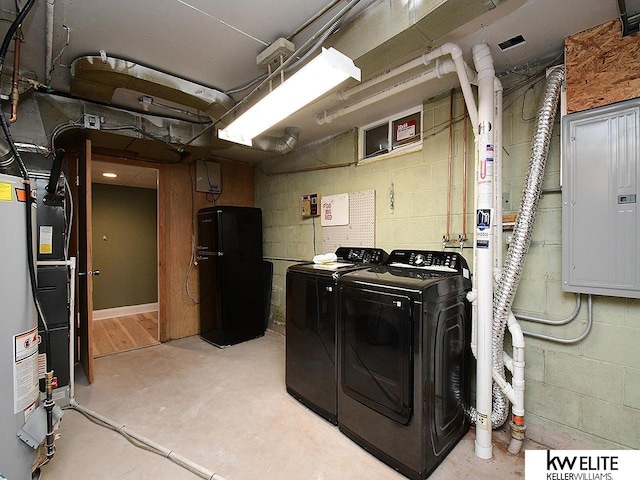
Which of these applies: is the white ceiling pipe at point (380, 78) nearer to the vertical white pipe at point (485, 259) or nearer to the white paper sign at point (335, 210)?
the vertical white pipe at point (485, 259)

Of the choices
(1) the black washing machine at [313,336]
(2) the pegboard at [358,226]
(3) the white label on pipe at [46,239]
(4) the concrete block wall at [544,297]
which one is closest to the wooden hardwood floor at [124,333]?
(3) the white label on pipe at [46,239]

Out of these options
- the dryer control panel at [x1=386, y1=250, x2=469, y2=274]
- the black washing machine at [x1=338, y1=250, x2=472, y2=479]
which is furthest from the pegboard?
the black washing machine at [x1=338, y1=250, x2=472, y2=479]

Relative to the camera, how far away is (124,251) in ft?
17.1

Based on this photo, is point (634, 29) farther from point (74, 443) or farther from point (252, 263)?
point (74, 443)

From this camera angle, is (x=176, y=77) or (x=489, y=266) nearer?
(x=489, y=266)

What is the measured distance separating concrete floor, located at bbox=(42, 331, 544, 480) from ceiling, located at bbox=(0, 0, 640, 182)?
239 cm

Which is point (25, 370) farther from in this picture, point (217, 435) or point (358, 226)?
point (358, 226)

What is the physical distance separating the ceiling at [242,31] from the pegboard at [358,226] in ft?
3.59

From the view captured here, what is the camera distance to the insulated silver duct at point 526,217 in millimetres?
1777

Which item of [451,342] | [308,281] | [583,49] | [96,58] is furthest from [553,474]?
[96,58]

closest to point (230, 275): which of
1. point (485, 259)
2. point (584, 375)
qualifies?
point (485, 259)

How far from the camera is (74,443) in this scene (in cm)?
200

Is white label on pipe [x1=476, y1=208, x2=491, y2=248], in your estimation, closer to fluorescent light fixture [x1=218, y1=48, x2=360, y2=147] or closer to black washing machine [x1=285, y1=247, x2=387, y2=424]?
black washing machine [x1=285, y1=247, x2=387, y2=424]

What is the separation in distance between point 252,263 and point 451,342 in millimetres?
2704
